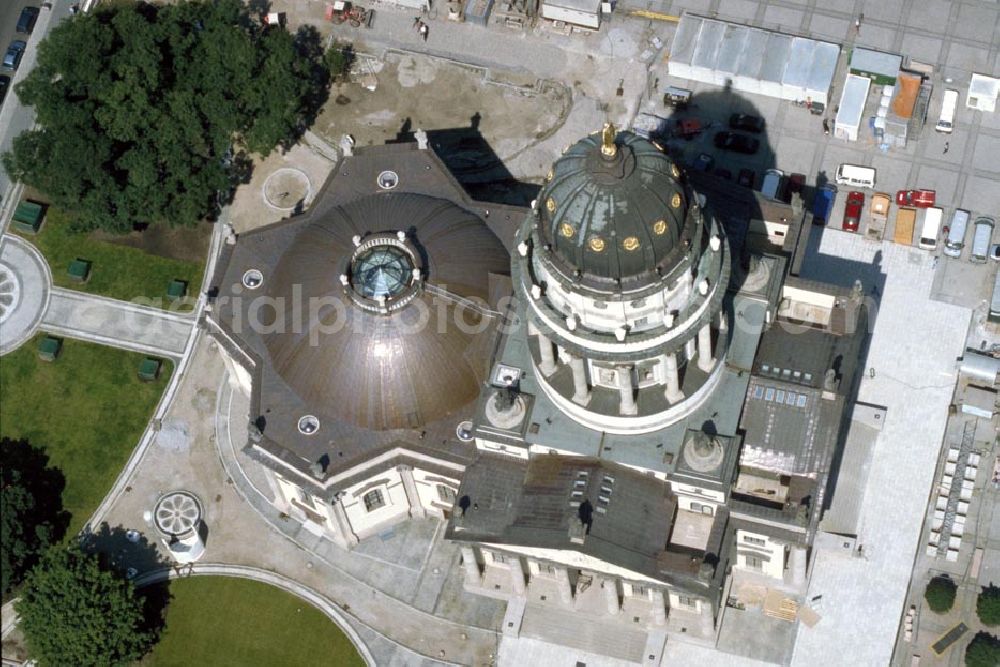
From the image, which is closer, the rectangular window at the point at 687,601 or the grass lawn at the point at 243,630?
the rectangular window at the point at 687,601

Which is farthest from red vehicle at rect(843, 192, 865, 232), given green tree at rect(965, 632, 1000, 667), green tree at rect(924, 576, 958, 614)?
green tree at rect(965, 632, 1000, 667)

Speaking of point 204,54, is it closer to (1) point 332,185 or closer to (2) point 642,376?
(1) point 332,185

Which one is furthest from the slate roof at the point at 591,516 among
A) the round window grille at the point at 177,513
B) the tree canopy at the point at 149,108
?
the tree canopy at the point at 149,108

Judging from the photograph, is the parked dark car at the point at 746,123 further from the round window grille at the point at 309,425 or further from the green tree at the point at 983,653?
the green tree at the point at 983,653


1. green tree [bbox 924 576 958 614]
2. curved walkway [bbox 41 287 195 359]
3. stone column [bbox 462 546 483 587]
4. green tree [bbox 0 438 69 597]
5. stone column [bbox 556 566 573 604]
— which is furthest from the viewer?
curved walkway [bbox 41 287 195 359]

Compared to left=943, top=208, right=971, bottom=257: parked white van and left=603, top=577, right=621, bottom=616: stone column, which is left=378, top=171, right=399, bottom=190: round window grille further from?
left=943, top=208, right=971, bottom=257: parked white van

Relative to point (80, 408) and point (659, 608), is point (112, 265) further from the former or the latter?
point (659, 608)
